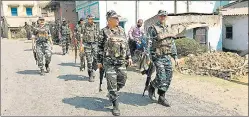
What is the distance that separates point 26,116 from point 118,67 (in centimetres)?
202

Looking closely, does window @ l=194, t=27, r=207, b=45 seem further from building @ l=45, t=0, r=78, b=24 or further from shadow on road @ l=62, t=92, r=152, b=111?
building @ l=45, t=0, r=78, b=24

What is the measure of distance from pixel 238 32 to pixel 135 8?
7783 millimetres

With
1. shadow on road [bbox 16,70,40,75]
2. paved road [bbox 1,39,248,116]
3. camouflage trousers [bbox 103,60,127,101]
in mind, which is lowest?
paved road [bbox 1,39,248,116]

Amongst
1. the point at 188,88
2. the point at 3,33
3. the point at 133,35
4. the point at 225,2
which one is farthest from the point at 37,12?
the point at 188,88

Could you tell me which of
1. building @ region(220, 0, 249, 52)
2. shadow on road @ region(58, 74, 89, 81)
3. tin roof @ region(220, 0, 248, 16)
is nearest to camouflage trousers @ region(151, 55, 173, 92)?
shadow on road @ region(58, 74, 89, 81)

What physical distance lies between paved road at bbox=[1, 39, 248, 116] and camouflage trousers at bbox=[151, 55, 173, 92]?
0.48 metres

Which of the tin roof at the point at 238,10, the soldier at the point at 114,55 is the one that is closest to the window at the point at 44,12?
the tin roof at the point at 238,10

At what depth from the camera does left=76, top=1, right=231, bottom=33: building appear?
80.3 ft

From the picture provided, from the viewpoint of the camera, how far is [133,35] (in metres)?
12.4

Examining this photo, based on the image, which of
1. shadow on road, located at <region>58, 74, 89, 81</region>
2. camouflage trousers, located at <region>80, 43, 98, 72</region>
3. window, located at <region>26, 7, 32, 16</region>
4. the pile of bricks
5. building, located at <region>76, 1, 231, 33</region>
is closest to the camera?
camouflage trousers, located at <region>80, 43, 98, 72</region>

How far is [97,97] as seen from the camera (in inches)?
306

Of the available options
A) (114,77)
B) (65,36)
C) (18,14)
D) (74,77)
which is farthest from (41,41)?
(18,14)

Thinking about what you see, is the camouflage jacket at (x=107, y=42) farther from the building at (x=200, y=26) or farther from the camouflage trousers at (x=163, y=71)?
the building at (x=200, y=26)

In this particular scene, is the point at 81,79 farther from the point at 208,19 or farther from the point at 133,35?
the point at 208,19
